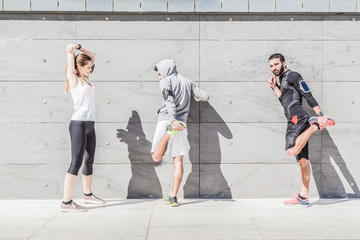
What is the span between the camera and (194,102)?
6914 mm

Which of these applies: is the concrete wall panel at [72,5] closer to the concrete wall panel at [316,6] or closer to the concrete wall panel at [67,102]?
the concrete wall panel at [67,102]

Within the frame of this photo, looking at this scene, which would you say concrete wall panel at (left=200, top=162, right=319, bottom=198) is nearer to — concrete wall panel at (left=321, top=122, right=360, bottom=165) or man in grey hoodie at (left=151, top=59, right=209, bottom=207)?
concrete wall panel at (left=321, top=122, right=360, bottom=165)

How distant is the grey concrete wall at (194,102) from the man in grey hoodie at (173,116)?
45cm

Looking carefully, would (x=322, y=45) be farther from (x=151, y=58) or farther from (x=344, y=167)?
(x=151, y=58)

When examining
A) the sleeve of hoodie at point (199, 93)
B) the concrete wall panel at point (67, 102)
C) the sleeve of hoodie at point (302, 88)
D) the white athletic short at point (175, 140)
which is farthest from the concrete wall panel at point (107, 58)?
the sleeve of hoodie at point (302, 88)

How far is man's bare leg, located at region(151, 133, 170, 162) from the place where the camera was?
6282 mm

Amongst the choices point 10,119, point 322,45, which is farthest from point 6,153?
point 322,45

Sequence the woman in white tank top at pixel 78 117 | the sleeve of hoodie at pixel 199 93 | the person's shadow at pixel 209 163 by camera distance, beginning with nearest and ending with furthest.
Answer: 1. the woman in white tank top at pixel 78 117
2. the sleeve of hoodie at pixel 199 93
3. the person's shadow at pixel 209 163

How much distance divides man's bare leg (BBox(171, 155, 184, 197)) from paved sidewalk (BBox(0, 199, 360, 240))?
253 millimetres

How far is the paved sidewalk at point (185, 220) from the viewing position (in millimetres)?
4816

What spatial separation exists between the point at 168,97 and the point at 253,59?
4.93 feet

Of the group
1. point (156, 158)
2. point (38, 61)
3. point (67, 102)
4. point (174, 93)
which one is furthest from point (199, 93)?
point (38, 61)

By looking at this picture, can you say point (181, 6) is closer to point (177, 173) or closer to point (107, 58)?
point (107, 58)

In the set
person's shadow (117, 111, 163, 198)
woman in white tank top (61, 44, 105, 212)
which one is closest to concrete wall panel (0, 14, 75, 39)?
woman in white tank top (61, 44, 105, 212)
